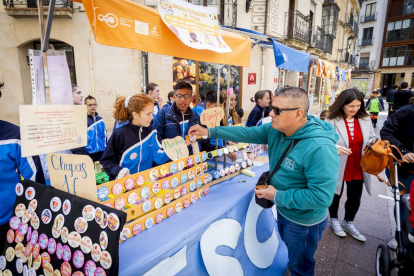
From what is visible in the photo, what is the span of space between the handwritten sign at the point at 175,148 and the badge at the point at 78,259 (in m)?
0.86

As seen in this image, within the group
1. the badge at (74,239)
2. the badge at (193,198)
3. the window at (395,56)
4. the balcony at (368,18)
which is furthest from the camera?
the balcony at (368,18)

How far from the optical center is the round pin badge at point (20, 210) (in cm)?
136

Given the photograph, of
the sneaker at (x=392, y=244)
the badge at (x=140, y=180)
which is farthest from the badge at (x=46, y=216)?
the sneaker at (x=392, y=244)

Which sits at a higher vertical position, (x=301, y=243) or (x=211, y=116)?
(x=211, y=116)

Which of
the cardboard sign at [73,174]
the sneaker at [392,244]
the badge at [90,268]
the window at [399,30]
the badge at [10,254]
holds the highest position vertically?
the window at [399,30]

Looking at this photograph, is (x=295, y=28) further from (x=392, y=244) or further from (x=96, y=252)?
(x=96, y=252)

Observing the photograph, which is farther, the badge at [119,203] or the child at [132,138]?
the child at [132,138]

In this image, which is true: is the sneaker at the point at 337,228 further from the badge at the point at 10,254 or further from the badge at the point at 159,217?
the badge at the point at 10,254

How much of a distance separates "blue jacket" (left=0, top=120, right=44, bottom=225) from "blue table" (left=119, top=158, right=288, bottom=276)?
857 millimetres

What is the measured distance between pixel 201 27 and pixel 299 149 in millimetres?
1532

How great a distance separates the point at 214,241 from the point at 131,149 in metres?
1.15

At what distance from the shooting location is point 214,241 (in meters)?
1.74

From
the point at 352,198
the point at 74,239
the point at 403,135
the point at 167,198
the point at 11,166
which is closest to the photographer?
the point at 74,239

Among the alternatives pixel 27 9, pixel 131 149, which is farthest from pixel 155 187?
pixel 27 9
